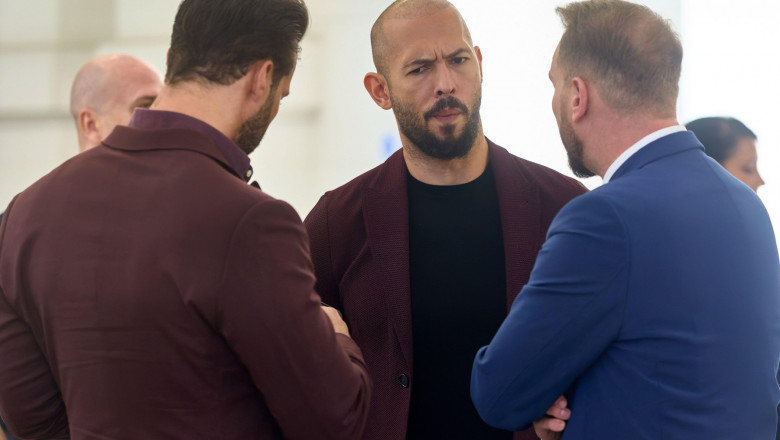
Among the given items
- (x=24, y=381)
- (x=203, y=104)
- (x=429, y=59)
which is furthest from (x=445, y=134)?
(x=24, y=381)

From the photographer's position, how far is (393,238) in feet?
6.02

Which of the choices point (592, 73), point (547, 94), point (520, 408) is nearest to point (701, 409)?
point (520, 408)

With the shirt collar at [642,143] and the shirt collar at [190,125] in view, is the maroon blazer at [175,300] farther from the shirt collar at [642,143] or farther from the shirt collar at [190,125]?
the shirt collar at [642,143]

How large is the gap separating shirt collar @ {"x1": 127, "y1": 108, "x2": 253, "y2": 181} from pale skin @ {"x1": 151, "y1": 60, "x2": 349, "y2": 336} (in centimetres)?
2

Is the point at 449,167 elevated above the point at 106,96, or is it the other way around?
the point at 106,96

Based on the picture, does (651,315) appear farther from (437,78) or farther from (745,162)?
(745,162)

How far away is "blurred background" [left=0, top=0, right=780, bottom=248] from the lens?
4.01m

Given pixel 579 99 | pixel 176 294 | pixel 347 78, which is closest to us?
pixel 176 294

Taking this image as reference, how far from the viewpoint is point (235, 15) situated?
1257 millimetres

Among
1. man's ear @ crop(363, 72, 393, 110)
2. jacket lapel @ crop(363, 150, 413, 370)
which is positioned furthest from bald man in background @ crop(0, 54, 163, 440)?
jacket lapel @ crop(363, 150, 413, 370)

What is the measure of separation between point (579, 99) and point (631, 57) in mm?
115

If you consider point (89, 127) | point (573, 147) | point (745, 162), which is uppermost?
point (573, 147)

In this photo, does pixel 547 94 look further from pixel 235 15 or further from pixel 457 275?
pixel 235 15

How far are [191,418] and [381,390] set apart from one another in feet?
2.23
